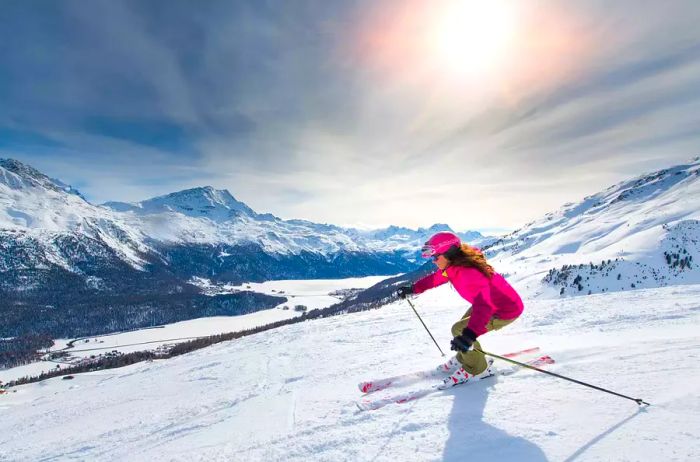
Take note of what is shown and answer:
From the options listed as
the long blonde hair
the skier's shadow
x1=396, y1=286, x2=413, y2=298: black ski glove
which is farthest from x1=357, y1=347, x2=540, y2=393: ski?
the long blonde hair

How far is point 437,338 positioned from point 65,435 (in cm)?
1017

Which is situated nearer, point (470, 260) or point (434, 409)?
point (434, 409)

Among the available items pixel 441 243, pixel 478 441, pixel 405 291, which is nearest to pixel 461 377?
pixel 478 441

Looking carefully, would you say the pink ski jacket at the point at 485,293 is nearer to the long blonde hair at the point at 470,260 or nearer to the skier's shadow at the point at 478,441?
the long blonde hair at the point at 470,260

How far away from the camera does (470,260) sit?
5414mm

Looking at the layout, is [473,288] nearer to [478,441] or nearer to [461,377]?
[461,377]

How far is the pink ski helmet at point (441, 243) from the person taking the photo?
5.69m

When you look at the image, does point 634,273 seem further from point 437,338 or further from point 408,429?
point 408,429

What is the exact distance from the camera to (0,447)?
9977mm

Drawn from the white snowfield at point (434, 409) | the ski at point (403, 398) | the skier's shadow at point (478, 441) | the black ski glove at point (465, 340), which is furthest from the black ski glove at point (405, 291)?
the skier's shadow at point (478, 441)

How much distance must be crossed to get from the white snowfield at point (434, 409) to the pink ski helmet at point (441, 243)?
2068 mm

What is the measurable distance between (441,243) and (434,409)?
242cm

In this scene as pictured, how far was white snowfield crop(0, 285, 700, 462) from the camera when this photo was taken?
3.63m

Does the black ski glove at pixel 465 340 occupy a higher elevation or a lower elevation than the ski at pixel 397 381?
higher
